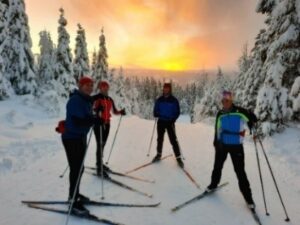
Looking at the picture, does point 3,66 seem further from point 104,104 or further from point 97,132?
point 97,132

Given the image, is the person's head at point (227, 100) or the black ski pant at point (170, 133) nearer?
the person's head at point (227, 100)

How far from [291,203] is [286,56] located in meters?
9.35

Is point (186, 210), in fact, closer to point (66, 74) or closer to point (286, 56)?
point (286, 56)

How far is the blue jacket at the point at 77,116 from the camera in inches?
286

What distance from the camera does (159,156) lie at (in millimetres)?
12406

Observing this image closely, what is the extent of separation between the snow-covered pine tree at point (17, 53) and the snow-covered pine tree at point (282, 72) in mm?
21130

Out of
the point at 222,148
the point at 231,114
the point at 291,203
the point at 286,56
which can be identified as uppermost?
the point at 286,56

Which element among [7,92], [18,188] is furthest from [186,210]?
[7,92]

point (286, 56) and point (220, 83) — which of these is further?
point (220, 83)

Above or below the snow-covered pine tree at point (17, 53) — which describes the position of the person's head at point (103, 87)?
below

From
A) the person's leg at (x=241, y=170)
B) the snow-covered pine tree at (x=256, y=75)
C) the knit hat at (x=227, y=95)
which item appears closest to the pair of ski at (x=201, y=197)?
the person's leg at (x=241, y=170)

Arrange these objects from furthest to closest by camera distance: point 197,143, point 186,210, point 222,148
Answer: point 197,143 → point 222,148 → point 186,210

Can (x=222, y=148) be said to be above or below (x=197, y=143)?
above

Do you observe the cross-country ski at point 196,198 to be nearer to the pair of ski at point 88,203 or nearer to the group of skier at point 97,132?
the group of skier at point 97,132
